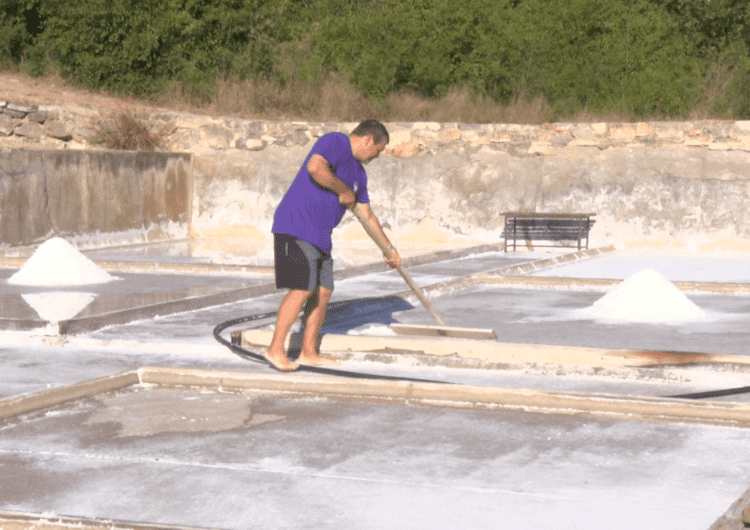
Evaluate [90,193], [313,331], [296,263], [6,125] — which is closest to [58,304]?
[313,331]

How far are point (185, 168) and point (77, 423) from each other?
36.2 ft

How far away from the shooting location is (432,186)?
567 inches

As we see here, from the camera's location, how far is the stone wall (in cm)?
1366

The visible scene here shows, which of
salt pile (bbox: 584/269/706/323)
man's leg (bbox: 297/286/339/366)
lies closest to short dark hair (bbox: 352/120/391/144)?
man's leg (bbox: 297/286/339/366)

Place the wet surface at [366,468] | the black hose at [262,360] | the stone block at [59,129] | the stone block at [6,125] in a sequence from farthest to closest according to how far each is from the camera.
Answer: the stone block at [59,129]
the stone block at [6,125]
the black hose at [262,360]
the wet surface at [366,468]

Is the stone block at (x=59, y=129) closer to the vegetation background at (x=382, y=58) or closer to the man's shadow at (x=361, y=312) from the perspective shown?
the vegetation background at (x=382, y=58)

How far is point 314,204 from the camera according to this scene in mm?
5160

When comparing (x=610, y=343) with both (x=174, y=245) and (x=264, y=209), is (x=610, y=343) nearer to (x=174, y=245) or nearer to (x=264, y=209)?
(x=174, y=245)

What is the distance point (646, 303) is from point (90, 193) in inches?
308

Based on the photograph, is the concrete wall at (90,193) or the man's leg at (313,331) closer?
the man's leg at (313,331)

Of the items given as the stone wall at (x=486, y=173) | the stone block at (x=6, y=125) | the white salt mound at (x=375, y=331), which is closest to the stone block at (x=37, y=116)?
the stone wall at (x=486, y=173)

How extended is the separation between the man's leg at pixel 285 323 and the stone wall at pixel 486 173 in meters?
9.15

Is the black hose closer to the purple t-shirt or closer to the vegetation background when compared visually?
the purple t-shirt

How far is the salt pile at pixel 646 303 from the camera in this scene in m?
7.30
